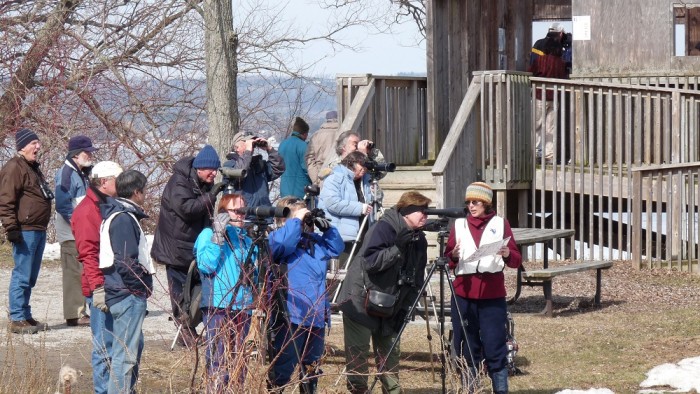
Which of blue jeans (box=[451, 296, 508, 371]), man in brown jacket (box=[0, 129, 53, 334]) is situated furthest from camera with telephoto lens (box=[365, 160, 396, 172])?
man in brown jacket (box=[0, 129, 53, 334])

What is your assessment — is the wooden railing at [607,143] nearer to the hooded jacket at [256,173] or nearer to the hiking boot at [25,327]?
the hooded jacket at [256,173]

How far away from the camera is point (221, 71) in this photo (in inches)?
555

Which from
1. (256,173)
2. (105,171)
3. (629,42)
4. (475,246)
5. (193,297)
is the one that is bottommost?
(193,297)

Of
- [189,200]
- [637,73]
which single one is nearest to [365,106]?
[637,73]

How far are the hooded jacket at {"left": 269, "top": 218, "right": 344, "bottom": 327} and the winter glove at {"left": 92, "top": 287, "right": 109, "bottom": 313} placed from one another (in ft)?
3.52

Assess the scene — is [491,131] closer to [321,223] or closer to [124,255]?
[321,223]

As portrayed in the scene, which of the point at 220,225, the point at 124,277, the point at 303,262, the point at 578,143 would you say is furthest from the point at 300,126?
the point at 220,225

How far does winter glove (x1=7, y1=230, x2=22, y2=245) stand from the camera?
36.1ft

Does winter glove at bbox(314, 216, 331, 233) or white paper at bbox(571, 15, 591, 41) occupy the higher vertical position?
white paper at bbox(571, 15, 591, 41)

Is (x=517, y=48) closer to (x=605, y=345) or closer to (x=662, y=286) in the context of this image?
(x=662, y=286)

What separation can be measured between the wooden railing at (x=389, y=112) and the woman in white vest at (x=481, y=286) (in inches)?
247

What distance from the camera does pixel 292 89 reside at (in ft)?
67.8

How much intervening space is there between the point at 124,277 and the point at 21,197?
12.1ft

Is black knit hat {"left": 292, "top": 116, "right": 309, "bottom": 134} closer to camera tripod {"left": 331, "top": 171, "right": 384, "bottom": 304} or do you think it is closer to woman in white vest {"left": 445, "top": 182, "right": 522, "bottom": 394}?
camera tripod {"left": 331, "top": 171, "right": 384, "bottom": 304}
